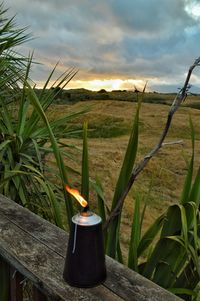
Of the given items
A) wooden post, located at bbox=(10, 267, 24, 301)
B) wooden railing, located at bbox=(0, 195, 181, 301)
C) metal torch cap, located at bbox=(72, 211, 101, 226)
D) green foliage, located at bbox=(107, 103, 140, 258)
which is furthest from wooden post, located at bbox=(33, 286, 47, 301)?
green foliage, located at bbox=(107, 103, 140, 258)

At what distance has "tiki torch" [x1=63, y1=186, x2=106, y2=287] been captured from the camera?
Answer: 101cm

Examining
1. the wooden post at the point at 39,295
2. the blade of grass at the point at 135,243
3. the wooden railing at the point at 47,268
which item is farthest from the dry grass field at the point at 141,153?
the wooden post at the point at 39,295

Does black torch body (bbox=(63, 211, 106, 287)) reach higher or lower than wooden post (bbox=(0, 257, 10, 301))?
higher

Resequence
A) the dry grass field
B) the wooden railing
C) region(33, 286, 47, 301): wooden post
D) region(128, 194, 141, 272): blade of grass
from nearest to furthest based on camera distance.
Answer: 1. the wooden railing
2. region(33, 286, 47, 301): wooden post
3. region(128, 194, 141, 272): blade of grass
4. the dry grass field

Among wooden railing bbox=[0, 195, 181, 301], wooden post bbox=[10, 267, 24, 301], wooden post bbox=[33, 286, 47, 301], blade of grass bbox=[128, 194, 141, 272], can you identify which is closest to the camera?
wooden railing bbox=[0, 195, 181, 301]

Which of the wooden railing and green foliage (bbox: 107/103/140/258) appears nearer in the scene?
the wooden railing

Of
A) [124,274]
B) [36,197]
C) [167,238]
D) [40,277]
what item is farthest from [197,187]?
[36,197]

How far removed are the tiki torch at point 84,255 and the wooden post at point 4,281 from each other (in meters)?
0.68

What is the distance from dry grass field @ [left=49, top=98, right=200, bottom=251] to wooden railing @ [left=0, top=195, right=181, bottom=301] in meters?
0.65

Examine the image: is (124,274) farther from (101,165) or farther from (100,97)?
(100,97)

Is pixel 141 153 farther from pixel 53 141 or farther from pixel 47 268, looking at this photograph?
pixel 47 268

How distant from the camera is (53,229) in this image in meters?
1.32

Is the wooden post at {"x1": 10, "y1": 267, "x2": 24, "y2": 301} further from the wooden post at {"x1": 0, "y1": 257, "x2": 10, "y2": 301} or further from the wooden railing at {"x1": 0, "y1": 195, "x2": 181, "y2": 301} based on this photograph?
the wooden post at {"x1": 0, "y1": 257, "x2": 10, "y2": 301}

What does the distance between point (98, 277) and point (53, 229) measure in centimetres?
35
